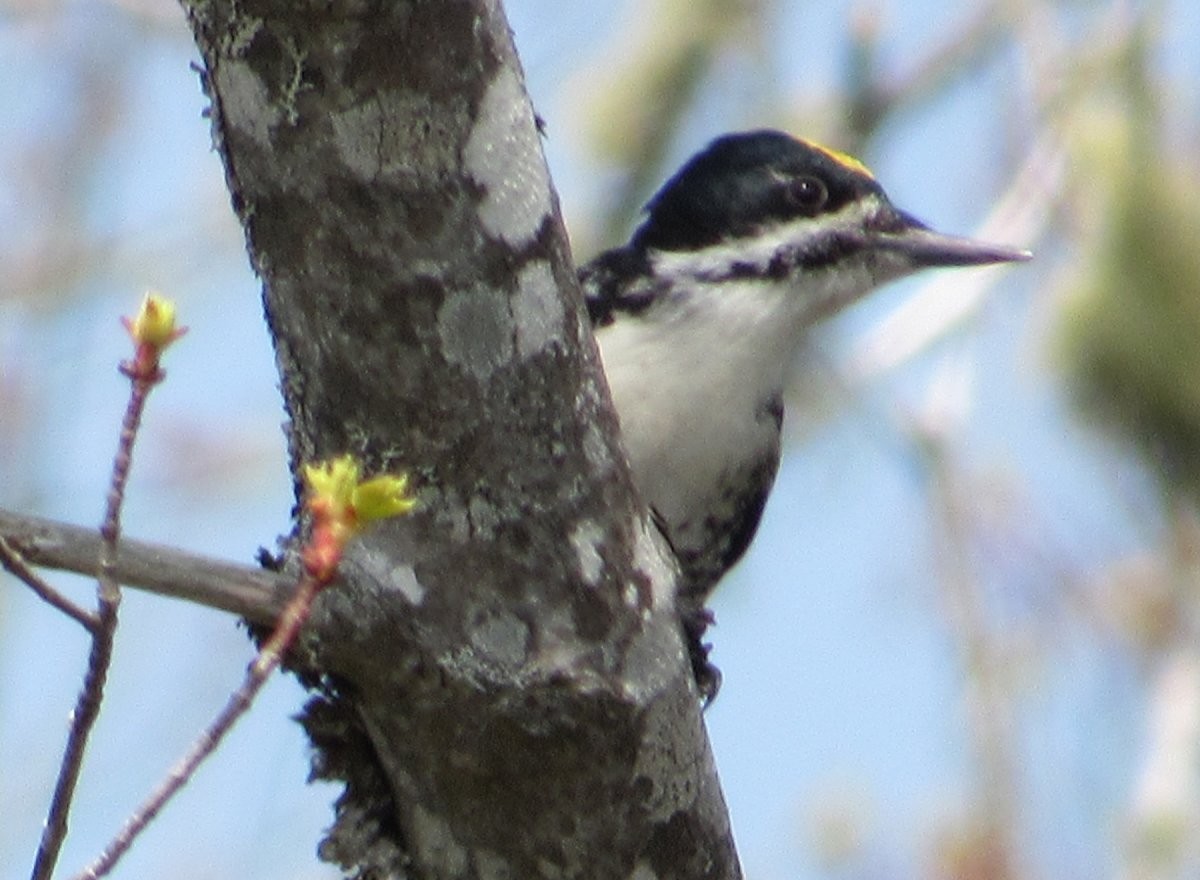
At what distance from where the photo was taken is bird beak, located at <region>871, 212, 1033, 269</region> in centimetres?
455

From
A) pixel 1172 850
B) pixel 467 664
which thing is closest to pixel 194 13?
pixel 467 664

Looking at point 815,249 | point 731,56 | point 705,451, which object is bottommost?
point 705,451

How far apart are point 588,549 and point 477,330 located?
355 millimetres

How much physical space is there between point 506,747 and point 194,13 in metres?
1.06

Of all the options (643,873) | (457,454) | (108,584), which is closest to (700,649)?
(643,873)

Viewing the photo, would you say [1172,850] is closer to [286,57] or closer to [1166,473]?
[1166,473]

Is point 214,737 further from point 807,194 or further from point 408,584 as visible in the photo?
point 807,194

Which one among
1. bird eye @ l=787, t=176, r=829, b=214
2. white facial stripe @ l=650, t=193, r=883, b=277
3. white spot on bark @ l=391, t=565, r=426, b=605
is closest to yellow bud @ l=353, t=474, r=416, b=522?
white spot on bark @ l=391, t=565, r=426, b=605

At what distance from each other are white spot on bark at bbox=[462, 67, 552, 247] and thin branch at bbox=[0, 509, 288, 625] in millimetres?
542

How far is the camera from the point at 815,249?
444 cm

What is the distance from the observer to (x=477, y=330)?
107 inches

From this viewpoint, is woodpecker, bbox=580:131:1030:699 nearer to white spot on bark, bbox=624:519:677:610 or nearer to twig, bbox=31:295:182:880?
white spot on bark, bbox=624:519:677:610

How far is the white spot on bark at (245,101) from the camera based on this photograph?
2600mm

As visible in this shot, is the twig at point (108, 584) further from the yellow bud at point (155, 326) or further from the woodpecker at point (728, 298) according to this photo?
the woodpecker at point (728, 298)
